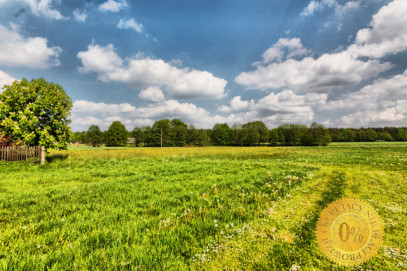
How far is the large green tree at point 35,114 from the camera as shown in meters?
16.1

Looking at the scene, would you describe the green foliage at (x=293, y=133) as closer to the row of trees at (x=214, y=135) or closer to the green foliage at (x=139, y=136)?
the row of trees at (x=214, y=135)

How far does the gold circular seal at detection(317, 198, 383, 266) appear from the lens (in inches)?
135

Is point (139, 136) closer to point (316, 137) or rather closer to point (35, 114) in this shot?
point (35, 114)

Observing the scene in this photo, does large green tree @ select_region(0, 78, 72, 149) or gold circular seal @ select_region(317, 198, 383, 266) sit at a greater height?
large green tree @ select_region(0, 78, 72, 149)

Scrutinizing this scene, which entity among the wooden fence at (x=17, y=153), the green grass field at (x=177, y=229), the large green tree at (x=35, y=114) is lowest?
the green grass field at (x=177, y=229)

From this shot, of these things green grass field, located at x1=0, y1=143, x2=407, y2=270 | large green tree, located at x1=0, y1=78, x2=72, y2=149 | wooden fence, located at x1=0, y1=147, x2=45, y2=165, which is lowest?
green grass field, located at x1=0, y1=143, x2=407, y2=270

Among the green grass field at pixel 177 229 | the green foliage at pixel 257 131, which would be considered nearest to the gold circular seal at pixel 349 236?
the green grass field at pixel 177 229

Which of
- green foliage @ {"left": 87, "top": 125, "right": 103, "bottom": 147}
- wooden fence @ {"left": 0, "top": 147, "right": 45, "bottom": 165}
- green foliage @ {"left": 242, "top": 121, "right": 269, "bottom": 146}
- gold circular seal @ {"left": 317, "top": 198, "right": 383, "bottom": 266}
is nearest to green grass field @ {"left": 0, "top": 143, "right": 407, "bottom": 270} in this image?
gold circular seal @ {"left": 317, "top": 198, "right": 383, "bottom": 266}

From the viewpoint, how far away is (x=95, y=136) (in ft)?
372

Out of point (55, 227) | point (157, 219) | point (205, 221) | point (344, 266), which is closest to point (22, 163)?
point (55, 227)

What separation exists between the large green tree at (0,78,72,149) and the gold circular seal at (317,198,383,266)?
22.3 m

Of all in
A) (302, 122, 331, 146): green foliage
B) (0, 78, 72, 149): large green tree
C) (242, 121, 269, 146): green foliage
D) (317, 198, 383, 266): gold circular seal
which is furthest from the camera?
(242, 121, 269, 146): green foliage

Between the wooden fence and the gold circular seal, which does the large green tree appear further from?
the gold circular seal

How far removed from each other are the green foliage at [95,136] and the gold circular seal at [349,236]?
126626 millimetres
